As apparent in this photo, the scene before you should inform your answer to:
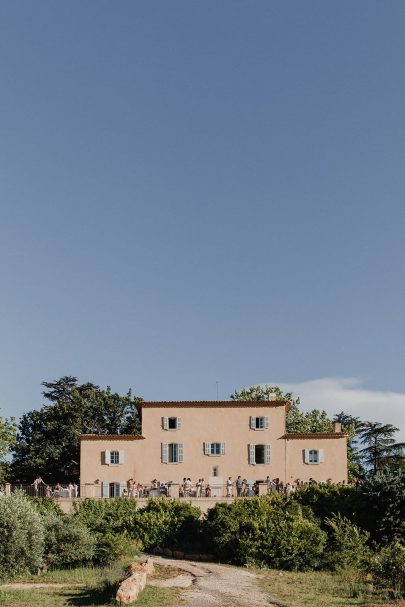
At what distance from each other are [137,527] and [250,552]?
25.0ft

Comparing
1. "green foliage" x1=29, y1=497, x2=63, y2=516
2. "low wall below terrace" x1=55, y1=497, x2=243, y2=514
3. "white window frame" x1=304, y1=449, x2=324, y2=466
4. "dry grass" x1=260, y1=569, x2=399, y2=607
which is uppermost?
"white window frame" x1=304, y1=449, x2=324, y2=466

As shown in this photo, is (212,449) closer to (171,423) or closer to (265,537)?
(171,423)

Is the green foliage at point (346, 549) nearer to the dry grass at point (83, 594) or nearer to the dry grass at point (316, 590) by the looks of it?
the dry grass at point (316, 590)

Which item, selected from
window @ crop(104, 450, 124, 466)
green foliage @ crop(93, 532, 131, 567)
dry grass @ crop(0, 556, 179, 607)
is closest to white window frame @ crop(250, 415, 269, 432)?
window @ crop(104, 450, 124, 466)

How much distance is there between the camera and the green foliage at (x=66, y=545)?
111ft

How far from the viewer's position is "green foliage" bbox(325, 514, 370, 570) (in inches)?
1340

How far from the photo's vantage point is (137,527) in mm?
41281

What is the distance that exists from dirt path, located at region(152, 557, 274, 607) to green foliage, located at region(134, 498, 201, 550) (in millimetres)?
4635

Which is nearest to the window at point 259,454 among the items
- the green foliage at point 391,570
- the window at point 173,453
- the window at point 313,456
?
the window at point 313,456

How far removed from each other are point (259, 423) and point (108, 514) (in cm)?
1437

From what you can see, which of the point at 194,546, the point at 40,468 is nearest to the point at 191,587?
the point at 194,546

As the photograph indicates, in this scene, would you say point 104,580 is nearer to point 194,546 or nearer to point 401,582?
point 401,582

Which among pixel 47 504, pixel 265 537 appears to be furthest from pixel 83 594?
pixel 47 504

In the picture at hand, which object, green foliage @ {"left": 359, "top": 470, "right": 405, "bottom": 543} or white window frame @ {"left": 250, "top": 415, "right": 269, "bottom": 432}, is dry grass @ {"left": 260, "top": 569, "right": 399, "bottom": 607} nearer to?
green foliage @ {"left": 359, "top": 470, "right": 405, "bottom": 543}
